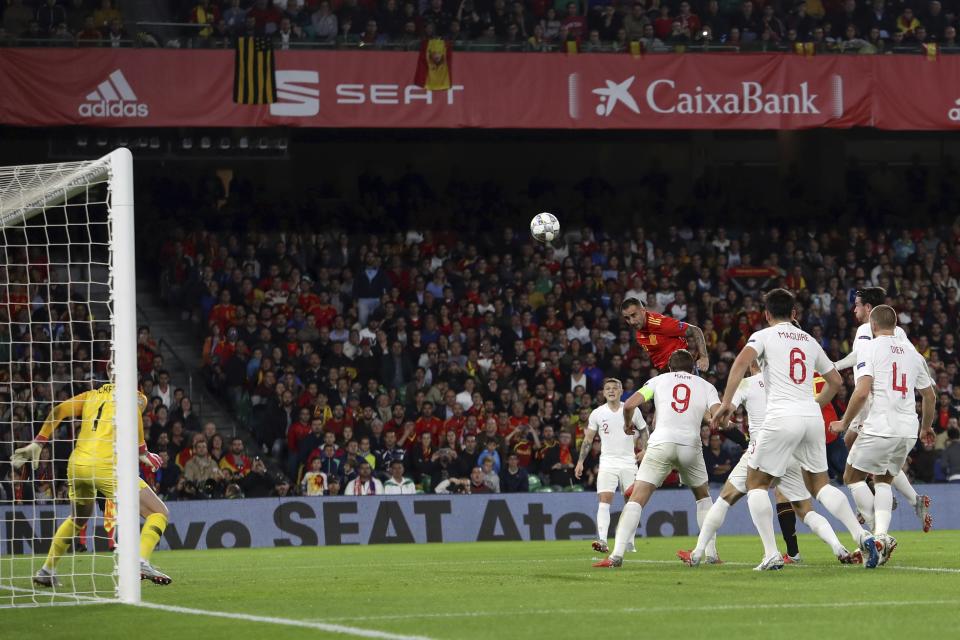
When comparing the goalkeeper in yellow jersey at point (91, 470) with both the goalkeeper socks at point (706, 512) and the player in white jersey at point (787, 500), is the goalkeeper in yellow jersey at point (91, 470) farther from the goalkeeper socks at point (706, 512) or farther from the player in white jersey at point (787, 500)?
the goalkeeper socks at point (706, 512)

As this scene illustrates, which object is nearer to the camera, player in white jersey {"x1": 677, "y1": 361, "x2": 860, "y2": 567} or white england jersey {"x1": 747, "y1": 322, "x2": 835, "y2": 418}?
white england jersey {"x1": 747, "y1": 322, "x2": 835, "y2": 418}

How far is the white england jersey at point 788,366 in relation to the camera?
12.1 meters

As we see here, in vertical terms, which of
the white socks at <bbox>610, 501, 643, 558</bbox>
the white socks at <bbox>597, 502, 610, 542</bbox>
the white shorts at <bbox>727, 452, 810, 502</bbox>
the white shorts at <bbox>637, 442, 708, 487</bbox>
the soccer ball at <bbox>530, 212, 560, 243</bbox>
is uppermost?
the soccer ball at <bbox>530, 212, 560, 243</bbox>

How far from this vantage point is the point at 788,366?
12.1 metres

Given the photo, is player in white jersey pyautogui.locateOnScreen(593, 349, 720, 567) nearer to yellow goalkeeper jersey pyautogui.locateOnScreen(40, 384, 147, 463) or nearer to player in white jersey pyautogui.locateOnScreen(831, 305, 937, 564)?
A: player in white jersey pyautogui.locateOnScreen(831, 305, 937, 564)

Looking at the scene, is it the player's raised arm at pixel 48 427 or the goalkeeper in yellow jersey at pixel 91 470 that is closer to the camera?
the player's raised arm at pixel 48 427

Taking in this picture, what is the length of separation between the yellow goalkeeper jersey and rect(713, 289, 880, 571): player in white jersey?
4862 millimetres

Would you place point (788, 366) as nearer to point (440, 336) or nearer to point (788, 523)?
point (788, 523)

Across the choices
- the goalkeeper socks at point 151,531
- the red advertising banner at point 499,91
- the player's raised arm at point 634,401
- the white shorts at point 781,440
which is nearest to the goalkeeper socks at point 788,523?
the player's raised arm at point 634,401

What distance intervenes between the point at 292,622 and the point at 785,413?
4.70 m

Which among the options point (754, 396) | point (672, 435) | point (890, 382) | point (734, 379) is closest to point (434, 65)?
point (754, 396)

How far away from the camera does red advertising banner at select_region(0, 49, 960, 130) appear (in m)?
25.6

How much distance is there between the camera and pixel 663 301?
2895cm

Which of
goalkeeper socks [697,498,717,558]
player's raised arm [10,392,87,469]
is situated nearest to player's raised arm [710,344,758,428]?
goalkeeper socks [697,498,717,558]
